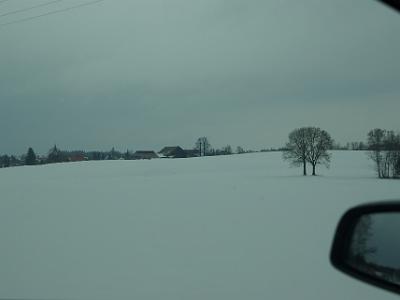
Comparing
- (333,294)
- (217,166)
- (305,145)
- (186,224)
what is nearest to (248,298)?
(333,294)

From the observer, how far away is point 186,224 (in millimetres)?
14641

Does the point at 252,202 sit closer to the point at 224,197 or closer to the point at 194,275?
the point at 224,197

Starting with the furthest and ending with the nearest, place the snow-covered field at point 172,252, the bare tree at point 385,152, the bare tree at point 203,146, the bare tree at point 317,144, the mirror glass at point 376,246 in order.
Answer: the bare tree at point 203,146 < the bare tree at point 317,144 < the bare tree at point 385,152 < the snow-covered field at point 172,252 < the mirror glass at point 376,246

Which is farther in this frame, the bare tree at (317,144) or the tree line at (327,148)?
the bare tree at (317,144)

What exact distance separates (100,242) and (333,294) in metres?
6.81

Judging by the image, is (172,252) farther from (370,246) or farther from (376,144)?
(376,144)

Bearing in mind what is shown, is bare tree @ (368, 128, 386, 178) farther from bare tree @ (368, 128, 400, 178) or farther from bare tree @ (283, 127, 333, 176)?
bare tree @ (283, 127, 333, 176)

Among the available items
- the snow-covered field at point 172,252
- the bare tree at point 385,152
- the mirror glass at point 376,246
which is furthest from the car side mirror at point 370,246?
the bare tree at point 385,152

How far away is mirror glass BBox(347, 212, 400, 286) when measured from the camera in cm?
208

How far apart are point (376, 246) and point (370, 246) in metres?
0.05

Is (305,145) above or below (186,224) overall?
above

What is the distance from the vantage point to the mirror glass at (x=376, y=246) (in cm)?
208

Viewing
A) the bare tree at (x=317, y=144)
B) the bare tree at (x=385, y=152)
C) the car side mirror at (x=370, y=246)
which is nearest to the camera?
the car side mirror at (x=370, y=246)

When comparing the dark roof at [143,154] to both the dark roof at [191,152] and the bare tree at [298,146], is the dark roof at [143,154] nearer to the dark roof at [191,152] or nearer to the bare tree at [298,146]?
the dark roof at [191,152]
